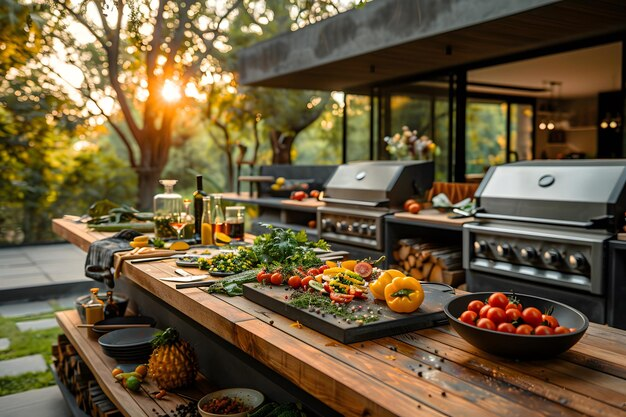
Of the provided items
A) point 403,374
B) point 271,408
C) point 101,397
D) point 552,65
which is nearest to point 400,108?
point 552,65

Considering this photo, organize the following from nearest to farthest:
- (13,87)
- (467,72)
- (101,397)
Result: (101,397)
(467,72)
(13,87)

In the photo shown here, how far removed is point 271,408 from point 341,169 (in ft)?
13.2

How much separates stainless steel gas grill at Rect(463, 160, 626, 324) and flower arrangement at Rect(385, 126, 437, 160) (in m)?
1.71

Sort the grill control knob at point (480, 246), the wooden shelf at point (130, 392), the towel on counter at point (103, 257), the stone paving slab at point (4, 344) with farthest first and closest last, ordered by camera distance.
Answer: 1. the stone paving slab at point (4, 344)
2. the grill control knob at point (480, 246)
3. the towel on counter at point (103, 257)
4. the wooden shelf at point (130, 392)

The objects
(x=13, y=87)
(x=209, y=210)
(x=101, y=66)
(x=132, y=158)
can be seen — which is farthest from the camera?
(x=132, y=158)

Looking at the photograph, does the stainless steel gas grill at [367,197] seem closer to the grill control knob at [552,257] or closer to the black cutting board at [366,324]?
the grill control knob at [552,257]

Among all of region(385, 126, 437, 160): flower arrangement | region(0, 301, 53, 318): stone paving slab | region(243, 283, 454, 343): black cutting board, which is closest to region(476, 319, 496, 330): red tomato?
region(243, 283, 454, 343): black cutting board

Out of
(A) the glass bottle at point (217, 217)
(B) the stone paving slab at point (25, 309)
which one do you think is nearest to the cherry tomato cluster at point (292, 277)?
(A) the glass bottle at point (217, 217)

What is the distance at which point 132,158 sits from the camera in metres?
11.3

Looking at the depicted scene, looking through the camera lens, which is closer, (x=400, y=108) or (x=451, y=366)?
(x=451, y=366)

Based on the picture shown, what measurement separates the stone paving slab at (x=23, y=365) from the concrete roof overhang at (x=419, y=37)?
12.1ft

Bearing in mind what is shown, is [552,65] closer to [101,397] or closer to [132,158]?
[101,397]

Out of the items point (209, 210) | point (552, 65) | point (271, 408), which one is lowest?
point (271, 408)

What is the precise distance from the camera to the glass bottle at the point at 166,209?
12.1 ft
